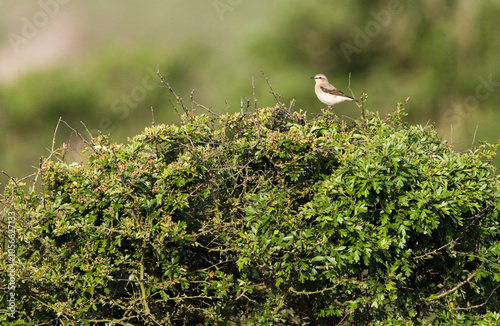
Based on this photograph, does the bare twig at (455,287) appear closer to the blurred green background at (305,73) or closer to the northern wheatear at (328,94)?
the northern wheatear at (328,94)

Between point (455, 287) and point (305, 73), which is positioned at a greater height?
point (305, 73)

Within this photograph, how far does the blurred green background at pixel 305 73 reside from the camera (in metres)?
22.3

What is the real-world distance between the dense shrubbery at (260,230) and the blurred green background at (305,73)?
12191mm

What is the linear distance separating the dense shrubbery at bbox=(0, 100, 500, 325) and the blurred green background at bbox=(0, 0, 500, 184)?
12.2 m

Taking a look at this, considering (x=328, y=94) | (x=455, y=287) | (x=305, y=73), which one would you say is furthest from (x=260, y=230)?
(x=305, y=73)

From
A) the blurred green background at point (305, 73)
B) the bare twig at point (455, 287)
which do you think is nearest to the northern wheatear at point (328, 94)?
the bare twig at point (455, 287)

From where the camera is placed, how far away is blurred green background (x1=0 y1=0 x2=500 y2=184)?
73.2 ft

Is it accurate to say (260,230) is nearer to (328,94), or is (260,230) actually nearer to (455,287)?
(455,287)

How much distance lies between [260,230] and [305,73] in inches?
688

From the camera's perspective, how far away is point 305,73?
22.9 meters

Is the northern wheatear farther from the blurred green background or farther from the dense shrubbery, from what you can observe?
the blurred green background

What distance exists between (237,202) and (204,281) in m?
0.79

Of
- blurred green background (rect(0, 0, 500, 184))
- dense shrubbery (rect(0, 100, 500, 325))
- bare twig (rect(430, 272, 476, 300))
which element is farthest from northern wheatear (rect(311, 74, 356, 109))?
blurred green background (rect(0, 0, 500, 184))

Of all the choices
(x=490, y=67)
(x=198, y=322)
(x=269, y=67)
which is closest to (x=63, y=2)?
(x=269, y=67)
